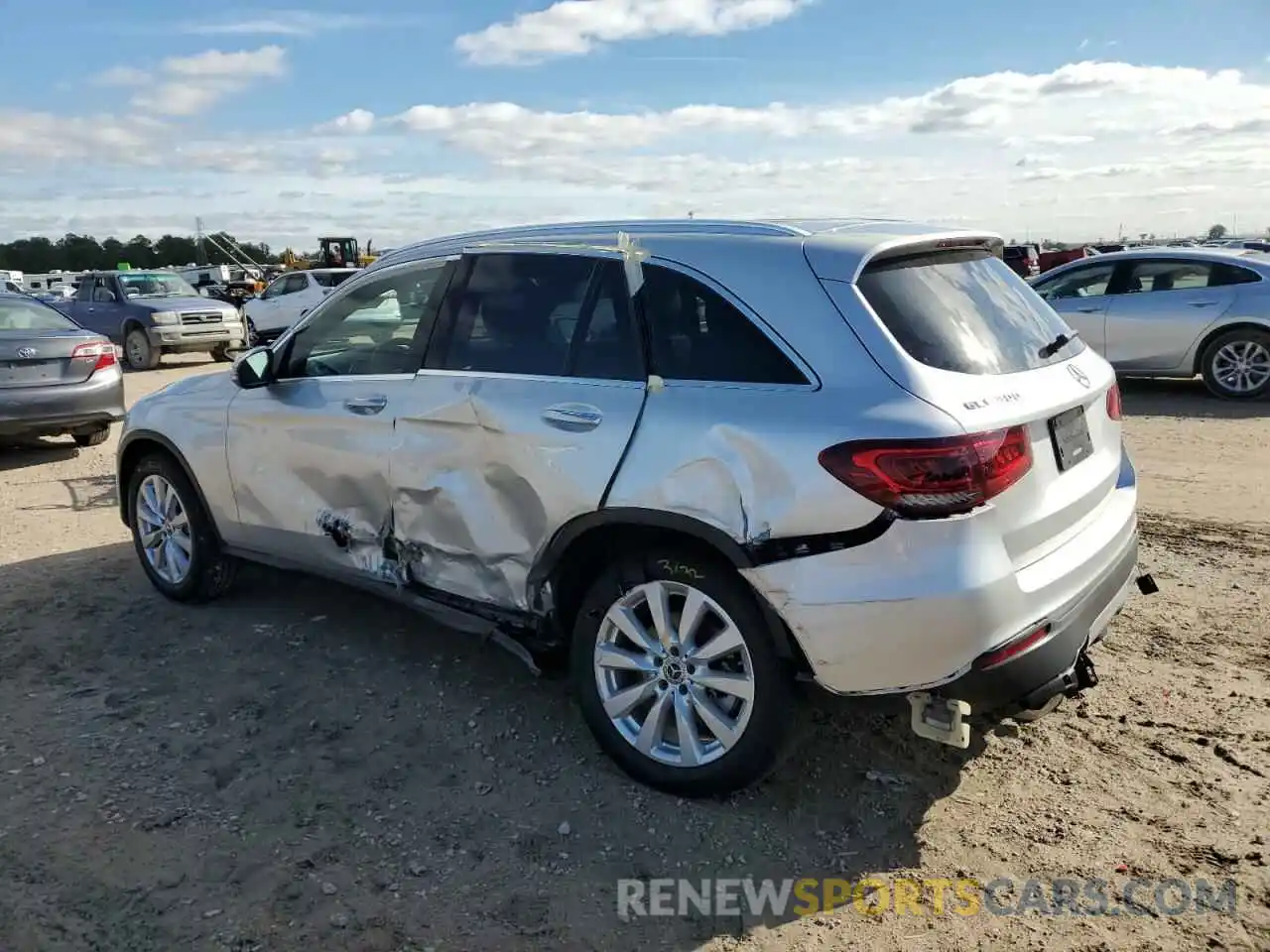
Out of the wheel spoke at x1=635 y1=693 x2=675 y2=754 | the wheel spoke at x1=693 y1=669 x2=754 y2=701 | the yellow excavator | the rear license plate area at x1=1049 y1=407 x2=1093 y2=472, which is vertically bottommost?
the wheel spoke at x1=635 y1=693 x2=675 y2=754

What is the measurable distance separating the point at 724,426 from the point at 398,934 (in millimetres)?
1710

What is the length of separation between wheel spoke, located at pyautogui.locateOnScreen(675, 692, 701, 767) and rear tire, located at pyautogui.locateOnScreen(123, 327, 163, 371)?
54.7 ft

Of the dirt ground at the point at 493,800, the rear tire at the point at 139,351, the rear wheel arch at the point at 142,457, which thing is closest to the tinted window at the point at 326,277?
the rear tire at the point at 139,351

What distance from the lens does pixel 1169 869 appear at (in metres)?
3.01

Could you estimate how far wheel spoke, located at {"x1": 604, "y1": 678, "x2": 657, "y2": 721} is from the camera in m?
3.46

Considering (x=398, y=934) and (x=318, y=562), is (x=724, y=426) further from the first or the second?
(x=318, y=562)

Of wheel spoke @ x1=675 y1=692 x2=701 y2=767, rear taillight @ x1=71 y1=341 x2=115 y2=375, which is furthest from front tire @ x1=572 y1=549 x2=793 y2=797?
rear taillight @ x1=71 y1=341 x2=115 y2=375

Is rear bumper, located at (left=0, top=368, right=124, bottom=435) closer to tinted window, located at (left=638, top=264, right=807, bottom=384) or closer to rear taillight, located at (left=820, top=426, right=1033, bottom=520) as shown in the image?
tinted window, located at (left=638, top=264, right=807, bottom=384)

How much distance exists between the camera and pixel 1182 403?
11000mm

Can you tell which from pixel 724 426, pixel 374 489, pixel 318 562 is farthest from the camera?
pixel 318 562

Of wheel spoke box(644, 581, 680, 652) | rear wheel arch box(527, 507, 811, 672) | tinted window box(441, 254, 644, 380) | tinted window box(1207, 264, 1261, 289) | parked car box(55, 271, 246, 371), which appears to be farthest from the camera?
parked car box(55, 271, 246, 371)

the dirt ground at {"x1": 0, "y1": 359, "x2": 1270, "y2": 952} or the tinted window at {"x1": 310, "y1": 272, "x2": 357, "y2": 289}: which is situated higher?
the tinted window at {"x1": 310, "y1": 272, "x2": 357, "y2": 289}

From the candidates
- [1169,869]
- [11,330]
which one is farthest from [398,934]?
[11,330]

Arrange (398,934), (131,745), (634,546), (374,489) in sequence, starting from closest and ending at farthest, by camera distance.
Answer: (398,934) → (634,546) → (131,745) → (374,489)
